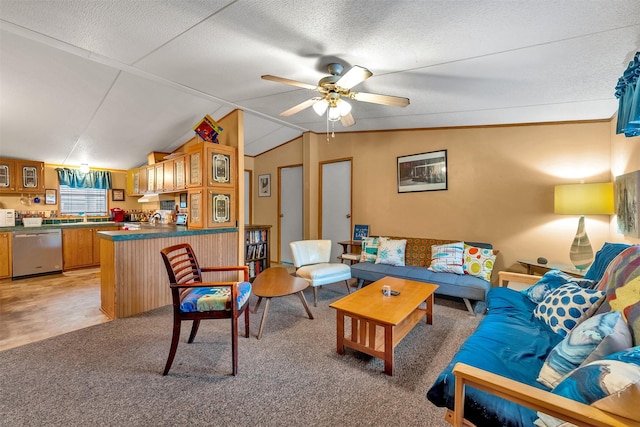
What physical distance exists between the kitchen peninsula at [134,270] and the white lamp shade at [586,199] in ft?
13.4

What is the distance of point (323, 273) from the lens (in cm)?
337

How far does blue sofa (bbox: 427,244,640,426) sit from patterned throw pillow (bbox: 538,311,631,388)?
6cm

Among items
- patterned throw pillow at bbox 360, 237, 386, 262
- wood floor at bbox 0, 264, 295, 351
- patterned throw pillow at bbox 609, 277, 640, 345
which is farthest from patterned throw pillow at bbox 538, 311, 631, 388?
wood floor at bbox 0, 264, 295, 351

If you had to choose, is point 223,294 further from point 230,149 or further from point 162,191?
point 162,191

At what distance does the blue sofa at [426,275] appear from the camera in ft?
9.86

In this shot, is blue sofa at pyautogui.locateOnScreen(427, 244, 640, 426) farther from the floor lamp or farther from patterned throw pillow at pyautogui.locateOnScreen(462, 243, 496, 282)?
patterned throw pillow at pyautogui.locateOnScreen(462, 243, 496, 282)

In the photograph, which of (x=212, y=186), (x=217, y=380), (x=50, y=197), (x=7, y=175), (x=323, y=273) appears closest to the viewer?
(x=217, y=380)

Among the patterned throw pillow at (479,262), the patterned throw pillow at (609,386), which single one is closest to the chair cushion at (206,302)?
the patterned throw pillow at (609,386)

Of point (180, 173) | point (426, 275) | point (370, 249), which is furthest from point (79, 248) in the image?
point (426, 275)

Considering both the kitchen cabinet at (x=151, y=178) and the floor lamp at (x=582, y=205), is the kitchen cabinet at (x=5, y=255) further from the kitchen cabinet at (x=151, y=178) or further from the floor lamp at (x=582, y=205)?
the floor lamp at (x=582, y=205)

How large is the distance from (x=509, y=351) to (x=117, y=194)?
7.30m

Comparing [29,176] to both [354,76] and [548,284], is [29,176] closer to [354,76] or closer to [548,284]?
[354,76]

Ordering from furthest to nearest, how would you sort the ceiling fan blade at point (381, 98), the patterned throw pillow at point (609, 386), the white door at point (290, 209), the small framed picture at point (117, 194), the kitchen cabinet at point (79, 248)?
the small framed picture at point (117, 194)
the white door at point (290, 209)
the kitchen cabinet at point (79, 248)
the ceiling fan blade at point (381, 98)
the patterned throw pillow at point (609, 386)

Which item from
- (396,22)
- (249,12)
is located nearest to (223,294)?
(249,12)
